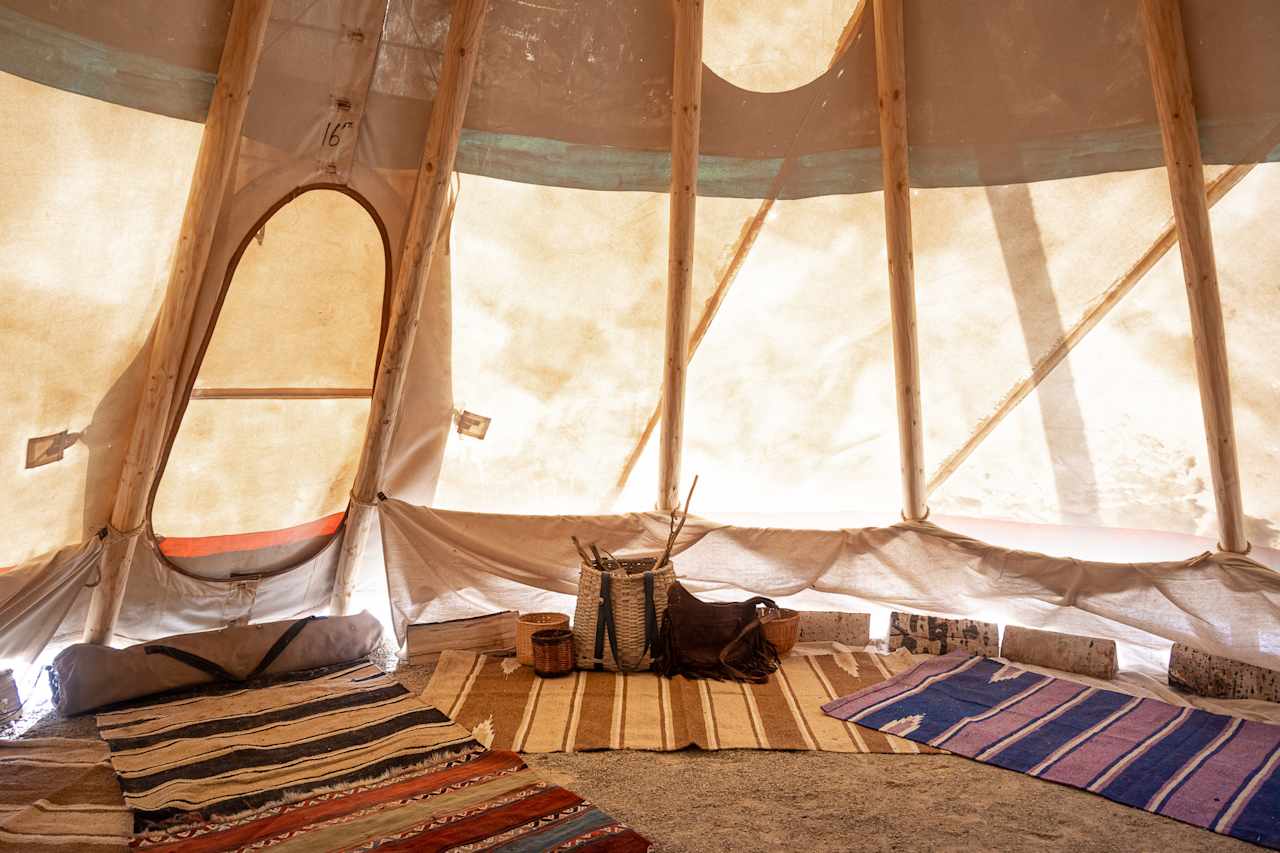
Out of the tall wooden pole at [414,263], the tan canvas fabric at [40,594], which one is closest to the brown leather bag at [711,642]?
the tall wooden pole at [414,263]

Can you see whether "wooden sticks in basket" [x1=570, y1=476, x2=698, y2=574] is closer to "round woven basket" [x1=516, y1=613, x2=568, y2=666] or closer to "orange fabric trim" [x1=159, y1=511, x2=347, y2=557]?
"round woven basket" [x1=516, y1=613, x2=568, y2=666]

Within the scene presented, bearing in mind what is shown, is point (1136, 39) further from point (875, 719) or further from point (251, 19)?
point (251, 19)

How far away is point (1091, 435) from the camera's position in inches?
163

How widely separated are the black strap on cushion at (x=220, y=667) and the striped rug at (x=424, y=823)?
3.70 ft

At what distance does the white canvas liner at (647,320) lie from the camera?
3.43m

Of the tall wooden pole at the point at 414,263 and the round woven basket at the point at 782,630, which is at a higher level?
the tall wooden pole at the point at 414,263

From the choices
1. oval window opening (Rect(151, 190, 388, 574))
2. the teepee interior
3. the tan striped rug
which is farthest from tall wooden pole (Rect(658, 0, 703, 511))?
oval window opening (Rect(151, 190, 388, 574))

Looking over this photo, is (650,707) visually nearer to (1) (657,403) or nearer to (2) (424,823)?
(2) (424,823)

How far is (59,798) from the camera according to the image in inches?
111

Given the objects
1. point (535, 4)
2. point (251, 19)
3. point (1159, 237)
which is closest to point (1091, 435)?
point (1159, 237)

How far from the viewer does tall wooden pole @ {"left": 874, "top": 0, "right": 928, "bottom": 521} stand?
12.5 ft

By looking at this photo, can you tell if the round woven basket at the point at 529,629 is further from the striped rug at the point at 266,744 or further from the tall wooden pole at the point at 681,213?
the tall wooden pole at the point at 681,213

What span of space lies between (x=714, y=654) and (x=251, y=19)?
282 centimetres

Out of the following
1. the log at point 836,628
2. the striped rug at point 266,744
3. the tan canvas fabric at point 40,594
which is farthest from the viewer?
the log at point 836,628
